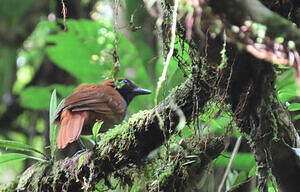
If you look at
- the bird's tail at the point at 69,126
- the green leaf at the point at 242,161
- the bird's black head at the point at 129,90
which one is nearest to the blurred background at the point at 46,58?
the bird's black head at the point at 129,90

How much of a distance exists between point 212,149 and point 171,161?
0.22m

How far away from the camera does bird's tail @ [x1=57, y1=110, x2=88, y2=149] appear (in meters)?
2.34

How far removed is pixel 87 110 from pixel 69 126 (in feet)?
1.13

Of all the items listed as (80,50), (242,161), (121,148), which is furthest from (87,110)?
(80,50)

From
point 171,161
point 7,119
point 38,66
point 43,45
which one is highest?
point 171,161

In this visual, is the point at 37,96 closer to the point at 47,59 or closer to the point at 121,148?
the point at 47,59

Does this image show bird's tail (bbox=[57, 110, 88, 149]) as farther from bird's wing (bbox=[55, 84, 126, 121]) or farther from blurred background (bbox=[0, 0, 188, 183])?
blurred background (bbox=[0, 0, 188, 183])

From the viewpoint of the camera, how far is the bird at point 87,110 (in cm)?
251

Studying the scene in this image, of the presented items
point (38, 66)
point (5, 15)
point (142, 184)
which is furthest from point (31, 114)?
point (142, 184)

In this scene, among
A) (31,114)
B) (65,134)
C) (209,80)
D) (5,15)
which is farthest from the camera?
(31,114)

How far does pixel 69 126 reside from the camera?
2504mm

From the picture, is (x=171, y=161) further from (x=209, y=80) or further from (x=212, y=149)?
(x=209, y=80)

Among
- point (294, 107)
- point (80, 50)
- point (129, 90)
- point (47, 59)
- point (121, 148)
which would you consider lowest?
point (47, 59)

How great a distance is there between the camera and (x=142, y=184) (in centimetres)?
184
